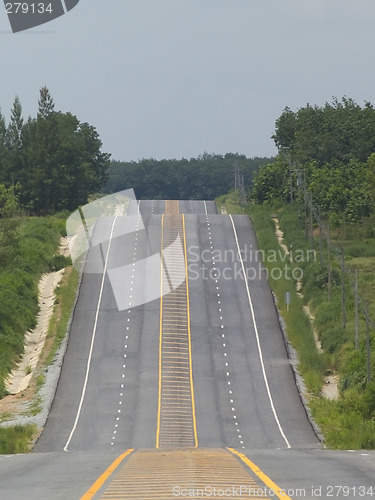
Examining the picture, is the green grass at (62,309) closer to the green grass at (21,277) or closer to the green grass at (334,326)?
the green grass at (21,277)

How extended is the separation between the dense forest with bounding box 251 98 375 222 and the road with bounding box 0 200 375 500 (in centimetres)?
1530

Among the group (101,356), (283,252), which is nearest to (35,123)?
(283,252)

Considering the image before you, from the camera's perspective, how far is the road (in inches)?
1251

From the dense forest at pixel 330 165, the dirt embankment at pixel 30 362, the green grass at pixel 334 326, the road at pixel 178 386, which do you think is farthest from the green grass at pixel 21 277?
the dense forest at pixel 330 165

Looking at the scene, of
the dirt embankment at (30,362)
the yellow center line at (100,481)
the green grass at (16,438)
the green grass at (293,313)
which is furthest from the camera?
the green grass at (293,313)

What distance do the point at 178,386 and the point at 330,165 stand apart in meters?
94.7

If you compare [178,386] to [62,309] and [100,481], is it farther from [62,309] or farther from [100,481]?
[100,481]

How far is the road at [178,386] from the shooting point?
31781 millimetres

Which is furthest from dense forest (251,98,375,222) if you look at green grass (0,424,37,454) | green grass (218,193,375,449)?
green grass (0,424,37,454)

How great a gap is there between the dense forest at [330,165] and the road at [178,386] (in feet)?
50.2

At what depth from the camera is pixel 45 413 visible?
73812 millimetres

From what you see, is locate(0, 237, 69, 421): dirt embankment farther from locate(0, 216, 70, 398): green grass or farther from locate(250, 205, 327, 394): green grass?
locate(250, 205, 327, 394): green grass

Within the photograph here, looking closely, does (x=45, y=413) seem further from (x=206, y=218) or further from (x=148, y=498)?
(x=206, y=218)

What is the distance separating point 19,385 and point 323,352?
24423 millimetres
